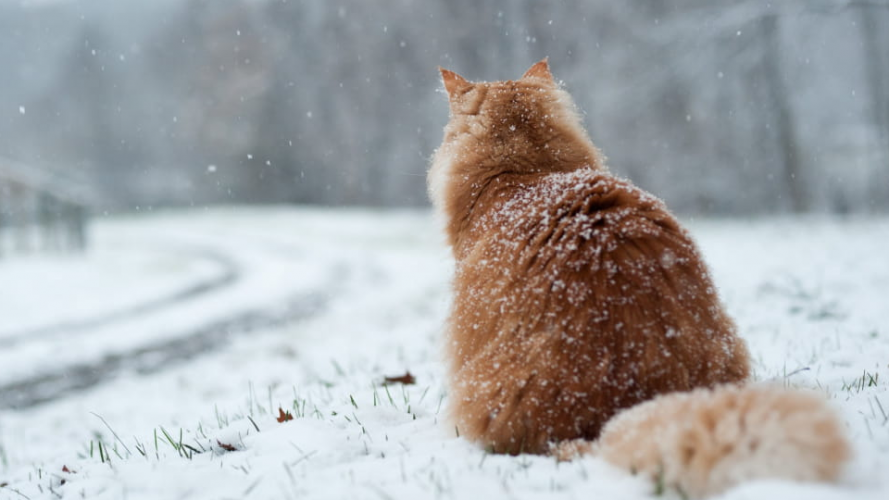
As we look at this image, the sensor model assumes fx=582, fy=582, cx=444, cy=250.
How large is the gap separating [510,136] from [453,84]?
0.76 metres

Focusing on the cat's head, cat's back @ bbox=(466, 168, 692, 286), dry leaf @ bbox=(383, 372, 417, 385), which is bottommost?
dry leaf @ bbox=(383, 372, 417, 385)

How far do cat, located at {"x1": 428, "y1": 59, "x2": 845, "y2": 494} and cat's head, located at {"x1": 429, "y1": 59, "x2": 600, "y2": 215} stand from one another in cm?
41

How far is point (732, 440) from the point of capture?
1594 millimetres

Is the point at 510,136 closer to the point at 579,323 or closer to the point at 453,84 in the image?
the point at 453,84

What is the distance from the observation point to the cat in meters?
2.09

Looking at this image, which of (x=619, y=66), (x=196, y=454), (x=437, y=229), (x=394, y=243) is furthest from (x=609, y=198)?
(x=394, y=243)

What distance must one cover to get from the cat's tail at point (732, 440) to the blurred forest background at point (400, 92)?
292 inches

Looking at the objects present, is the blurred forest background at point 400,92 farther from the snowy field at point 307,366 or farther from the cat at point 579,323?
the cat at point 579,323

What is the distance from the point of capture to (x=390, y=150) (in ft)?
93.2

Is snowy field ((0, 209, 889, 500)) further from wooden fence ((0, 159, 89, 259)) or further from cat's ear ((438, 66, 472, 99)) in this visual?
wooden fence ((0, 159, 89, 259))

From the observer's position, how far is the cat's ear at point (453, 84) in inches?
143

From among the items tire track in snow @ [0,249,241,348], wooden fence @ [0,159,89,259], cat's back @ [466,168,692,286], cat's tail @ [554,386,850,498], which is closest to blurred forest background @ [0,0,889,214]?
wooden fence @ [0,159,89,259]

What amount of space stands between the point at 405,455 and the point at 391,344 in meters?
3.99

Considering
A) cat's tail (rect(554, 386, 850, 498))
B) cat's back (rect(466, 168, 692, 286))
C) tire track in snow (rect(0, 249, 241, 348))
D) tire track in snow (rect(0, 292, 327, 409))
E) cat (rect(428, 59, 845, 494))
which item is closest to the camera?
cat's tail (rect(554, 386, 850, 498))
